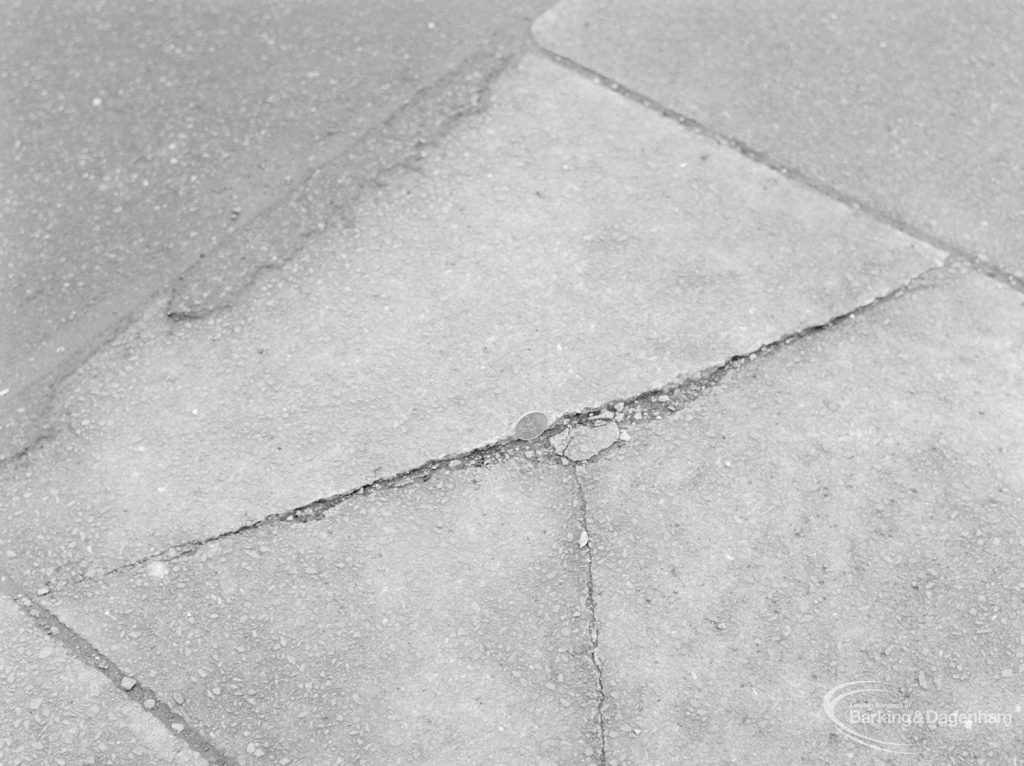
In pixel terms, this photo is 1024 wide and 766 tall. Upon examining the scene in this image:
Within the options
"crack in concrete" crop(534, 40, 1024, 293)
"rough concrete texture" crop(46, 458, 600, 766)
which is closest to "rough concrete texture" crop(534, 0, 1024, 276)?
"crack in concrete" crop(534, 40, 1024, 293)

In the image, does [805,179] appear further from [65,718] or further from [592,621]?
[65,718]

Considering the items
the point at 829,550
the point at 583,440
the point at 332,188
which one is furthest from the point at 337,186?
the point at 829,550

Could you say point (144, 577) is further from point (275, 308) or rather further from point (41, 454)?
point (275, 308)

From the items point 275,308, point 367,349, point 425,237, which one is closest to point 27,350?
point 275,308

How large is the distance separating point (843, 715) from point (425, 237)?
1.87 m

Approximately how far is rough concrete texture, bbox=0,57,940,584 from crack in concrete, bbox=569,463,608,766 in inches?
10.8

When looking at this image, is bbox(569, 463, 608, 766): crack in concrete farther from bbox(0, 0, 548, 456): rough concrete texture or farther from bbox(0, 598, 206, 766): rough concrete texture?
bbox(0, 0, 548, 456): rough concrete texture

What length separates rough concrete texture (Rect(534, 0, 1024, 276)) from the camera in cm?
342

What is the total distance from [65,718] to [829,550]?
6.47 ft

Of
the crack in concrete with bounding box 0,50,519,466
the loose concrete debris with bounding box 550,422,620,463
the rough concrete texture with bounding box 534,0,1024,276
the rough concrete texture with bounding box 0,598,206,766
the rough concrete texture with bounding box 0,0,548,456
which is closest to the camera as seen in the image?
the rough concrete texture with bounding box 0,598,206,766

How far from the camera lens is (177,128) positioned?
141 inches

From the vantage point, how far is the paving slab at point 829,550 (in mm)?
2465

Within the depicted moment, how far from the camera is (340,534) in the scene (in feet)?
8.99

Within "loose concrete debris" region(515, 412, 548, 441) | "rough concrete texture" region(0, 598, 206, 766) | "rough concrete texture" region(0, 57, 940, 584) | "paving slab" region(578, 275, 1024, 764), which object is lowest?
"paving slab" region(578, 275, 1024, 764)
